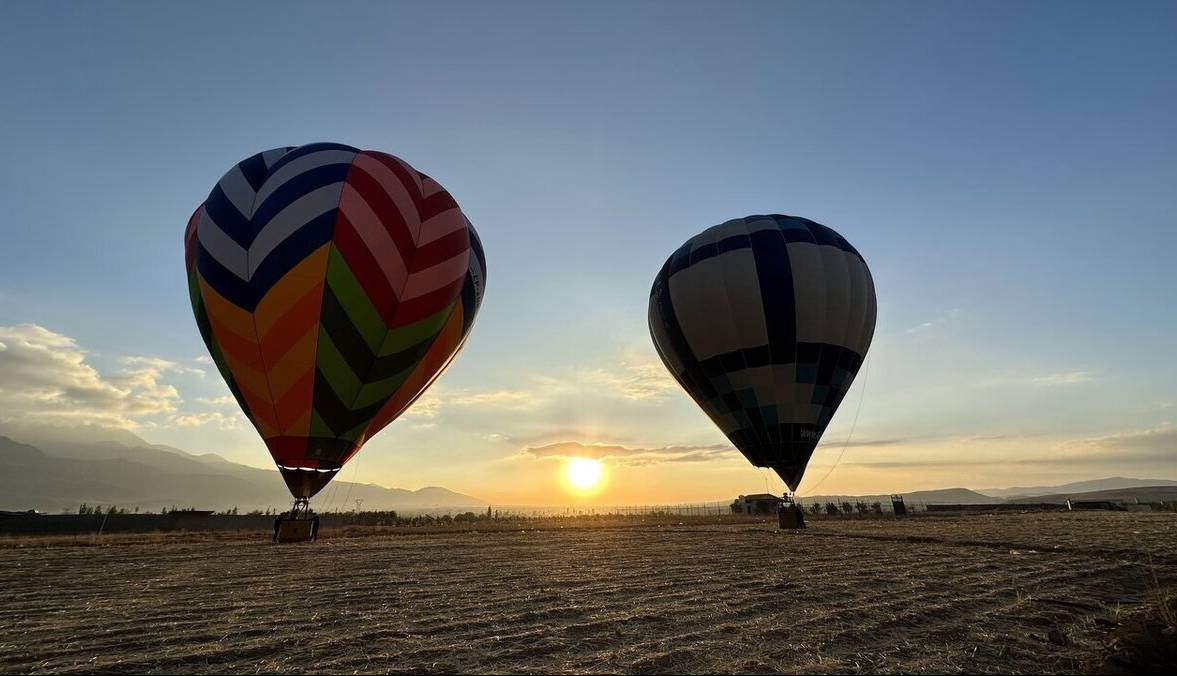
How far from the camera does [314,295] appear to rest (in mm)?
14711

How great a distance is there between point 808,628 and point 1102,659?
2.25 meters

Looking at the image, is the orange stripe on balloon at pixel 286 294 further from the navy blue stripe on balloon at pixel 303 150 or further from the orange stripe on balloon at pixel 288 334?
the navy blue stripe on balloon at pixel 303 150

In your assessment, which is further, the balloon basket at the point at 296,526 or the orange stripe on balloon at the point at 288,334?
the balloon basket at the point at 296,526

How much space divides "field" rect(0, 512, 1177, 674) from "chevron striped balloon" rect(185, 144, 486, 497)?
Result: 429 cm

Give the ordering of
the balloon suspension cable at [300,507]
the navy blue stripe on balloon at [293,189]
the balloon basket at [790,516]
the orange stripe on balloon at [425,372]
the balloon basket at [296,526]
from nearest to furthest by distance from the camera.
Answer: the balloon suspension cable at [300,507]
the navy blue stripe on balloon at [293,189]
the balloon basket at [296,526]
the orange stripe on balloon at [425,372]
the balloon basket at [790,516]

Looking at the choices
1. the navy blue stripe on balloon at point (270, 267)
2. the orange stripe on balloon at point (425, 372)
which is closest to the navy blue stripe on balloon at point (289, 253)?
the navy blue stripe on balloon at point (270, 267)

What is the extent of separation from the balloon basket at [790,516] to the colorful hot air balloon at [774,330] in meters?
1.32

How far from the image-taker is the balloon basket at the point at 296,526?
15.8 meters

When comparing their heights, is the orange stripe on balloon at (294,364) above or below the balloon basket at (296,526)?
above

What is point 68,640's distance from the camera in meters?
5.15

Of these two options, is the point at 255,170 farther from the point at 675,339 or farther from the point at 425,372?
the point at 675,339

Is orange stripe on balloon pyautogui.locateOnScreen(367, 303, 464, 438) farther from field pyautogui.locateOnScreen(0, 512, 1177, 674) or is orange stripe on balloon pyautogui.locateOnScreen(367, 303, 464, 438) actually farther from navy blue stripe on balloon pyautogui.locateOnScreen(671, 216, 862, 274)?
navy blue stripe on balloon pyautogui.locateOnScreen(671, 216, 862, 274)

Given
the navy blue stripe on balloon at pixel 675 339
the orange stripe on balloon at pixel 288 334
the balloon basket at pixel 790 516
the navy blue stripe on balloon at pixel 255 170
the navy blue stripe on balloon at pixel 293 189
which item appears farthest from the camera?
the navy blue stripe on balloon at pixel 675 339

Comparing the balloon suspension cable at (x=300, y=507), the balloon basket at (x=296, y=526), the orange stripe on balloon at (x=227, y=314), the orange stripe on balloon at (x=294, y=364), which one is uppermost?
the orange stripe on balloon at (x=227, y=314)
